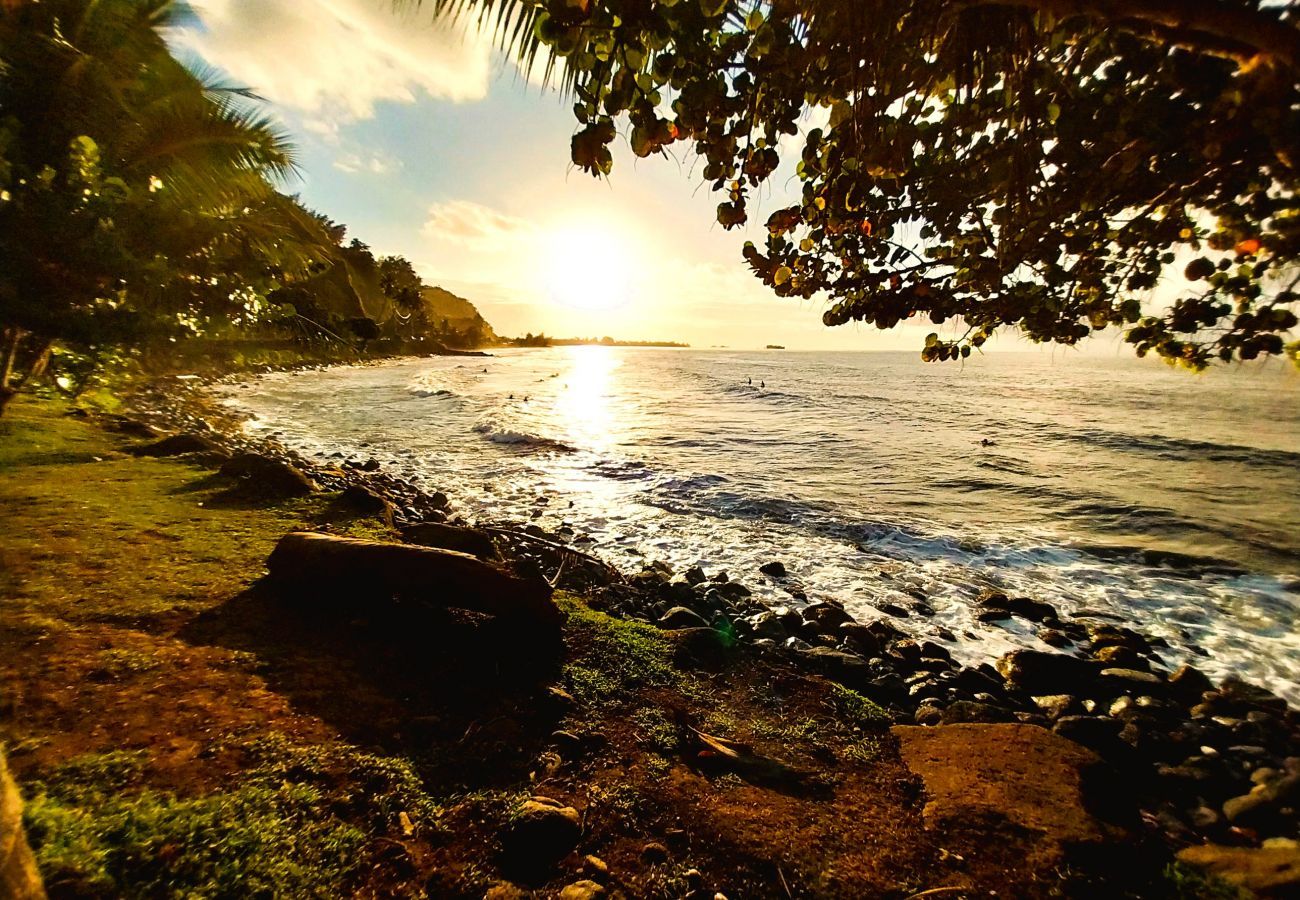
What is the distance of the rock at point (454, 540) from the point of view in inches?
264

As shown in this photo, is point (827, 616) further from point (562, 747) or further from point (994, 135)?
point (994, 135)

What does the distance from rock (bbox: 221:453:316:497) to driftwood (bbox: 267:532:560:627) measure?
4.23 m

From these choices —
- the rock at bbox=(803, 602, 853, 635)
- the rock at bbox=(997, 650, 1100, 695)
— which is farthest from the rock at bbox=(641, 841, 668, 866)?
the rock at bbox=(997, 650, 1100, 695)

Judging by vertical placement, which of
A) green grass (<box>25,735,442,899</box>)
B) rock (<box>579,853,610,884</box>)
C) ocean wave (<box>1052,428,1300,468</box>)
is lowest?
rock (<box>579,853,610,884</box>)

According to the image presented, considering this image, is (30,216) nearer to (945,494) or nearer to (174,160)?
(174,160)

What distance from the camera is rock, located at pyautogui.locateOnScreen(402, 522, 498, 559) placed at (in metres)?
6.71

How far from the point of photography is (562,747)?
361 cm

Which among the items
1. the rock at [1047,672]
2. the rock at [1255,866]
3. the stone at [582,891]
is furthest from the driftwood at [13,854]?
the rock at [1047,672]

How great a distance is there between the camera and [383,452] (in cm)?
1563

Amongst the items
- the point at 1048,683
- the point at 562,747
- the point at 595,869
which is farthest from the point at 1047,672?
the point at 595,869

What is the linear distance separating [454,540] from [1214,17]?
7.17 meters

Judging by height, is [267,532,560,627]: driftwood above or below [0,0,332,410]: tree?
below

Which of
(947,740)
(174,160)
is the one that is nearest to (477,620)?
(947,740)

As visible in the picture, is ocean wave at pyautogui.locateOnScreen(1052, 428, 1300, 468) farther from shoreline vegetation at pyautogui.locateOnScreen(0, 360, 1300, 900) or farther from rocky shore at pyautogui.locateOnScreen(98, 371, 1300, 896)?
shoreline vegetation at pyautogui.locateOnScreen(0, 360, 1300, 900)
